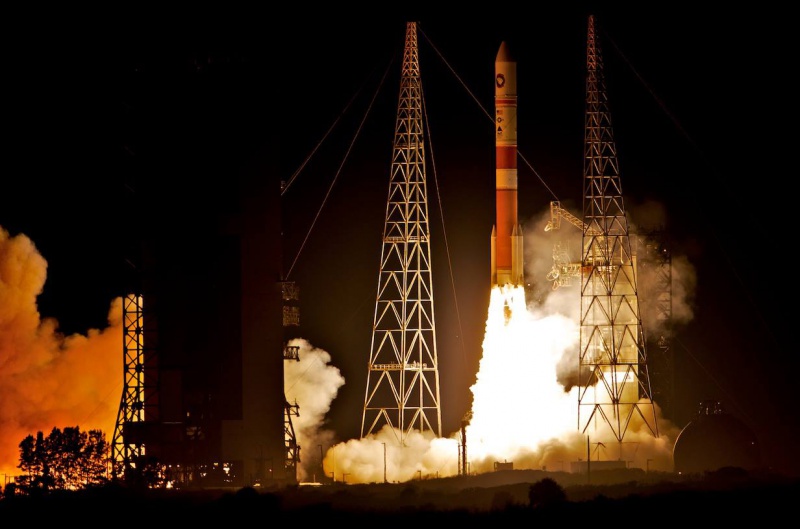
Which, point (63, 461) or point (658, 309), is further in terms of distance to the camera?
point (658, 309)

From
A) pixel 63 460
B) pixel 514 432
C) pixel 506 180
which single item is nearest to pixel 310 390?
pixel 514 432

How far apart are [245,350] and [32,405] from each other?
10.0 m

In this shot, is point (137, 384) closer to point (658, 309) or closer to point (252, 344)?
point (252, 344)

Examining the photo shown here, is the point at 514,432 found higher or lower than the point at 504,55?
lower

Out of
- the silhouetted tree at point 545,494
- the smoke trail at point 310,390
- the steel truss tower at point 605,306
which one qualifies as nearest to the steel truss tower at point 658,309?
the steel truss tower at point 605,306

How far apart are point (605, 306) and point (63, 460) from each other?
22.4 meters

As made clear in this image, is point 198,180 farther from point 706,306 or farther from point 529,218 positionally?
point 706,306

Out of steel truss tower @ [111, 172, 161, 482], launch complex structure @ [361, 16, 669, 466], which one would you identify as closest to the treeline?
steel truss tower @ [111, 172, 161, 482]

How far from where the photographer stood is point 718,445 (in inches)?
3541

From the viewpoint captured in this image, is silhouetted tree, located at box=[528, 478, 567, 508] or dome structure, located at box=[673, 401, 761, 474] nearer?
silhouetted tree, located at box=[528, 478, 567, 508]

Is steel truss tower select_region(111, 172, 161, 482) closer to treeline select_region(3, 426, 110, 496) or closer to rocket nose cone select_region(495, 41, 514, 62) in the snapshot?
treeline select_region(3, 426, 110, 496)

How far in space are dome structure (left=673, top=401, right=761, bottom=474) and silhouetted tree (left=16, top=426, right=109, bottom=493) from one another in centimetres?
2067

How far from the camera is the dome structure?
89875 millimetres

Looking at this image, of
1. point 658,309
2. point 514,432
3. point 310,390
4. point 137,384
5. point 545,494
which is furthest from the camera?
point 658,309
